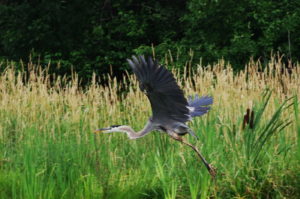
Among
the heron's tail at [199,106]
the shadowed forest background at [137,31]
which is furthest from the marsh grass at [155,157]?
the shadowed forest background at [137,31]

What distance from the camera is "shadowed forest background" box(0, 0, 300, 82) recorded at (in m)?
12.5

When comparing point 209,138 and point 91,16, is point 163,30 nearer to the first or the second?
point 91,16

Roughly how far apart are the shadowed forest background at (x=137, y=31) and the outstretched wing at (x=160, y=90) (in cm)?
722

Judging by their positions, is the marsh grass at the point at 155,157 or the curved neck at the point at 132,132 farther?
the curved neck at the point at 132,132

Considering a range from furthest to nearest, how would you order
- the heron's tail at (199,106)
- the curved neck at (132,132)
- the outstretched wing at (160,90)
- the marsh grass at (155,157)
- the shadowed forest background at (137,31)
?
the shadowed forest background at (137,31), the heron's tail at (199,106), the curved neck at (132,132), the marsh grass at (155,157), the outstretched wing at (160,90)

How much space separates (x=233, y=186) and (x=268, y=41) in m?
8.16

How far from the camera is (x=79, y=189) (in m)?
4.71

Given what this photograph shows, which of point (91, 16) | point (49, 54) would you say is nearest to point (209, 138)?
point (49, 54)

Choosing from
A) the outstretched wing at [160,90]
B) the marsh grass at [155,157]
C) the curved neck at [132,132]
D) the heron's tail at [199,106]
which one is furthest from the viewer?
the heron's tail at [199,106]

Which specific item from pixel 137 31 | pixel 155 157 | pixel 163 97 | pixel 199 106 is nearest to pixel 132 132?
pixel 155 157

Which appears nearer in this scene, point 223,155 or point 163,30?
point 223,155

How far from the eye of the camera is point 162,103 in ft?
16.0

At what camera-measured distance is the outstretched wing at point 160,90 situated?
14.8 ft

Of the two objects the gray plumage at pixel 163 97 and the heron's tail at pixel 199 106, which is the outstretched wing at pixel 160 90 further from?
the heron's tail at pixel 199 106
